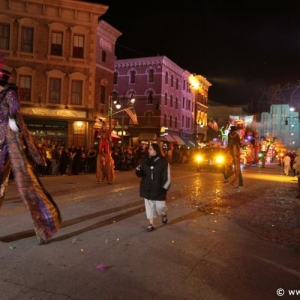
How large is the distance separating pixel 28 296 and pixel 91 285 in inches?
26.3

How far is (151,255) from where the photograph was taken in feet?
17.3

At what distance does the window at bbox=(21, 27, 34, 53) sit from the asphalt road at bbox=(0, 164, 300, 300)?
21968 millimetres

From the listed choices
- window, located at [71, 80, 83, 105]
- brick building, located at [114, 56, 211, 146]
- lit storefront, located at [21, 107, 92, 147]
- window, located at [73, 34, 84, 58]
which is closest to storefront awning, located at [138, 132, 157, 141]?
brick building, located at [114, 56, 211, 146]

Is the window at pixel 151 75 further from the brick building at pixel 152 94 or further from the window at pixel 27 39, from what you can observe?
the window at pixel 27 39

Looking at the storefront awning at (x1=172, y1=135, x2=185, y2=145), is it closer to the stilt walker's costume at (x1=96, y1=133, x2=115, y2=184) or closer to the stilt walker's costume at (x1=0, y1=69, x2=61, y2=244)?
the stilt walker's costume at (x1=96, y1=133, x2=115, y2=184)

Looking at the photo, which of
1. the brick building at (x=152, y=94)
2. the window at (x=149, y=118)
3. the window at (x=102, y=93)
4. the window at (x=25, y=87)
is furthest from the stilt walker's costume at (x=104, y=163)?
the window at (x=149, y=118)

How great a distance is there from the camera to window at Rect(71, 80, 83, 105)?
29750 millimetres

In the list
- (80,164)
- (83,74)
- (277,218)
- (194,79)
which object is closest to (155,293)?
(277,218)

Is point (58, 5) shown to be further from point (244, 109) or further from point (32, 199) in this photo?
point (244, 109)

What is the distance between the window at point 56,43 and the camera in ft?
95.1

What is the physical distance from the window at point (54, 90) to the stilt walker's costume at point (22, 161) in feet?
80.0

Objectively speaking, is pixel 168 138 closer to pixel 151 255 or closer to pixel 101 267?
pixel 151 255

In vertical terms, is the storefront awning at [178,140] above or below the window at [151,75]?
below

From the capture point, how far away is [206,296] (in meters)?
3.94
